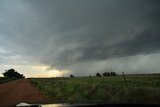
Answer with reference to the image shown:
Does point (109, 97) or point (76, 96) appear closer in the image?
point (109, 97)

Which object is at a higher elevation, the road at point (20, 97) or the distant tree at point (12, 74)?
the distant tree at point (12, 74)

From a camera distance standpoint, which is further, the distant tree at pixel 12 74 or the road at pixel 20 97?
the distant tree at pixel 12 74

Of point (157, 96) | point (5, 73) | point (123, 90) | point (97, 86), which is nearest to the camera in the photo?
point (157, 96)

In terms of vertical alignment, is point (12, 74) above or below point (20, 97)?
above

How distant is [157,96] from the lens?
21.8m

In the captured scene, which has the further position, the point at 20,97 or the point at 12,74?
the point at 12,74

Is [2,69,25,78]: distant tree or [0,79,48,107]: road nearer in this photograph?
[0,79,48,107]: road

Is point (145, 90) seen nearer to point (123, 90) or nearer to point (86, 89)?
point (123, 90)

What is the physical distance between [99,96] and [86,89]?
4.95 metres

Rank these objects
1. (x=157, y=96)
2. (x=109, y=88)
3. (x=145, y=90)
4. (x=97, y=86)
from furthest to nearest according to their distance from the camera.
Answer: (x=97, y=86)
(x=109, y=88)
(x=145, y=90)
(x=157, y=96)

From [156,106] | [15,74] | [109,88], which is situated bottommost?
Result: [156,106]

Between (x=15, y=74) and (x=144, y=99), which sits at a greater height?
(x=15, y=74)

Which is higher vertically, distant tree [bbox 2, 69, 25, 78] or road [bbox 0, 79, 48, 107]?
distant tree [bbox 2, 69, 25, 78]

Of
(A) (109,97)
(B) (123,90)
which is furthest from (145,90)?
(A) (109,97)
